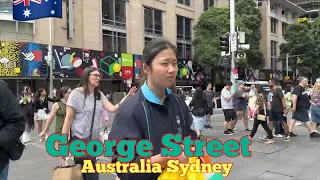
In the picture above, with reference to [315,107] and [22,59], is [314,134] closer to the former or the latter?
[315,107]

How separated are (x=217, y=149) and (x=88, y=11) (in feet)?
82.8

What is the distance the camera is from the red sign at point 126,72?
2803cm

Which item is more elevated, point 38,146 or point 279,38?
point 279,38

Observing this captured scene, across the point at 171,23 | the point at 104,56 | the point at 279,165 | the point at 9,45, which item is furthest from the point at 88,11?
the point at 279,165

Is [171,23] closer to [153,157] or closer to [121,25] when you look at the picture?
→ [121,25]

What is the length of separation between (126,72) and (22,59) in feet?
30.0

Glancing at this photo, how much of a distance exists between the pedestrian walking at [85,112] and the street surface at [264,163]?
222 cm

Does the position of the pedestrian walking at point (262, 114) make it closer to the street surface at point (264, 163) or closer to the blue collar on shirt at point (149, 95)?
the street surface at point (264, 163)

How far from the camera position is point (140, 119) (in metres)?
1.93

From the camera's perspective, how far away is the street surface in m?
6.07

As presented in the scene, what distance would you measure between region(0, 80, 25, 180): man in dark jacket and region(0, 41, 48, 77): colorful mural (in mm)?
19396

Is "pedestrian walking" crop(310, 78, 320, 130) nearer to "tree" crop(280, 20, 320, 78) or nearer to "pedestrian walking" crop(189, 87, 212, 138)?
"pedestrian walking" crop(189, 87, 212, 138)

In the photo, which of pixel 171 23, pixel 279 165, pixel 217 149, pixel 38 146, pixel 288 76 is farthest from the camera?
pixel 288 76

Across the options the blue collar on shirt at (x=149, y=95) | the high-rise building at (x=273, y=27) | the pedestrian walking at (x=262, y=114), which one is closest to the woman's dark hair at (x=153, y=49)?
the blue collar on shirt at (x=149, y=95)
